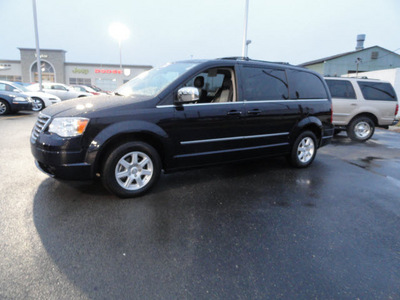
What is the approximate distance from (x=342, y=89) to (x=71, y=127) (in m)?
8.46

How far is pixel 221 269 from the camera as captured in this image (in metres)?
2.29

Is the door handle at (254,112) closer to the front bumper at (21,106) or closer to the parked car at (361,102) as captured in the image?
the parked car at (361,102)

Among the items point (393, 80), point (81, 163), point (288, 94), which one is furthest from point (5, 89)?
point (393, 80)

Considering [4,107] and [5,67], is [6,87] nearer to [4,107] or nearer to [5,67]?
[4,107]

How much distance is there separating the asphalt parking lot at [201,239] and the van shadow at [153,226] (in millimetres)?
11

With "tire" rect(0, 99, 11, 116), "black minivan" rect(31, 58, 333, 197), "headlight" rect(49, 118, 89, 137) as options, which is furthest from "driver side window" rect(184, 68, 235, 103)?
"tire" rect(0, 99, 11, 116)

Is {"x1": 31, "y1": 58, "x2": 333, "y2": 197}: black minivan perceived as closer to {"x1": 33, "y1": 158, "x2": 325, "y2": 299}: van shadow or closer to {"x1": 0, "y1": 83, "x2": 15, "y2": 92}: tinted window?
{"x1": 33, "y1": 158, "x2": 325, "y2": 299}: van shadow

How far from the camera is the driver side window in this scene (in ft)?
14.1

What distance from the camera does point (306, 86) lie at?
5.33 m

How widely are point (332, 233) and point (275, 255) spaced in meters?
0.86

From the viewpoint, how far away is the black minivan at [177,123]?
10.7 ft

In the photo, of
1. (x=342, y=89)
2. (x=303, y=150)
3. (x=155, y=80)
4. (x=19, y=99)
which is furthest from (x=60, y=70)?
(x=303, y=150)

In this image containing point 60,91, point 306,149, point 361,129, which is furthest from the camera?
point 60,91

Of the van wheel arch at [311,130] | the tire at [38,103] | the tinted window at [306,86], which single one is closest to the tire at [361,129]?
the tinted window at [306,86]
